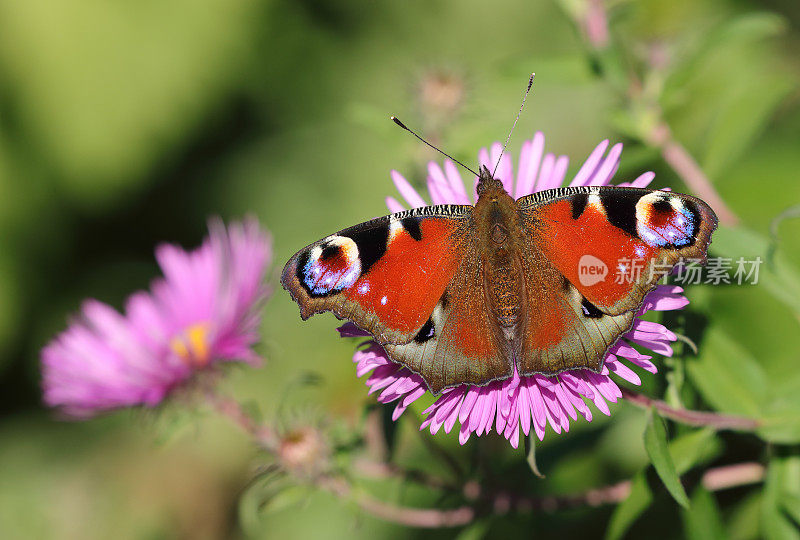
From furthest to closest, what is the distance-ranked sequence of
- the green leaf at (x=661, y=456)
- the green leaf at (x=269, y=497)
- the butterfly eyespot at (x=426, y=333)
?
1. the green leaf at (x=269, y=497)
2. the butterfly eyespot at (x=426, y=333)
3. the green leaf at (x=661, y=456)

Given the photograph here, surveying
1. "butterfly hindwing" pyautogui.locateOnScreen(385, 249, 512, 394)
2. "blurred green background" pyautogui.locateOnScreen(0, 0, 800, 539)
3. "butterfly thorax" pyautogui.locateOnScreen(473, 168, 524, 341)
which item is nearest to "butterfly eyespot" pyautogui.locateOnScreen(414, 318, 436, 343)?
"butterfly hindwing" pyautogui.locateOnScreen(385, 249, 512, 394)

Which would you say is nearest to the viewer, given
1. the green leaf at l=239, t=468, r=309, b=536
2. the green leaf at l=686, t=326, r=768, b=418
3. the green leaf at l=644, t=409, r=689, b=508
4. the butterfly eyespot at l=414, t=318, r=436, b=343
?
the green leaf at l=644, t=409, r=689, b=508

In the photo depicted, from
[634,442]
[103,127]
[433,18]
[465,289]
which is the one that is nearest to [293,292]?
[465,289]

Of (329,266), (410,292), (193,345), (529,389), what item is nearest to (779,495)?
(529,389)

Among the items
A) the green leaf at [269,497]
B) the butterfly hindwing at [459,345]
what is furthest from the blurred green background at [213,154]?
the butterfly hindwing at [459,345]

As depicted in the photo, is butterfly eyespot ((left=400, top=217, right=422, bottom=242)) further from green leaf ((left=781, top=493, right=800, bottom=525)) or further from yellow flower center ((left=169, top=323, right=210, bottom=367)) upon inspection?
green leaf ((left=781, top=493, right=800, bottom=525))

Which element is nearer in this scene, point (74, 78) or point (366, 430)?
point (366, 430)

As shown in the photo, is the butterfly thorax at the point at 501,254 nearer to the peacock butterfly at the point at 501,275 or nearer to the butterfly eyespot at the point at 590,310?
the peacock butterfly at the point at 501,275

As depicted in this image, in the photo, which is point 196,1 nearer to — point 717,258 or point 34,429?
point 34,429
